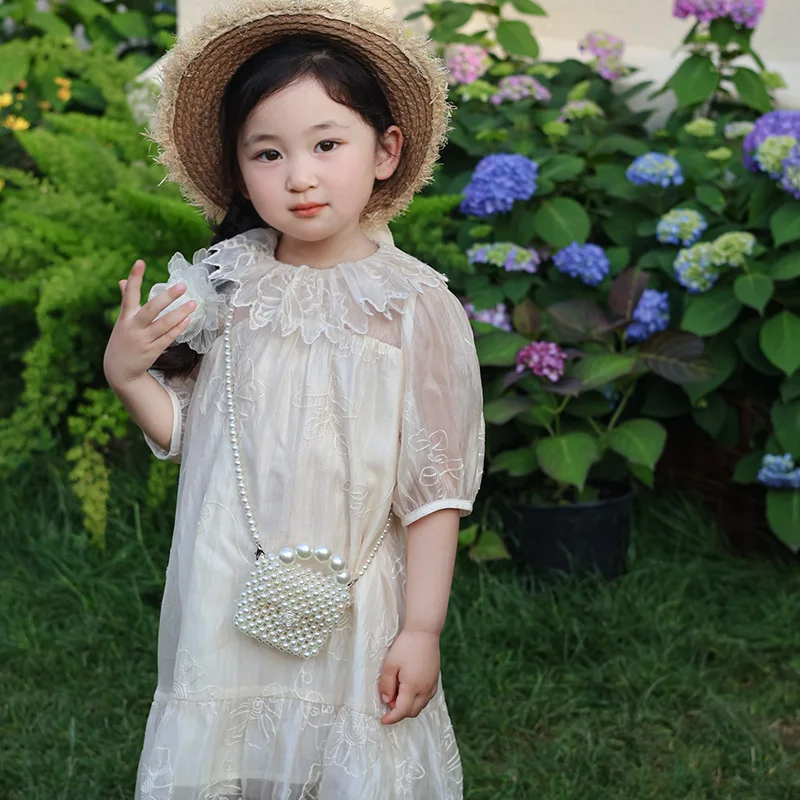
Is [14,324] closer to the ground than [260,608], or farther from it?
closer to the ground

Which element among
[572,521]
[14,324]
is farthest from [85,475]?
[572,521]

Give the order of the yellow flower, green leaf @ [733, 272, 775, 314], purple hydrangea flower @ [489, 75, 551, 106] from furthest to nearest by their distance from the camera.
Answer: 1. the yellow flower
2. purple hydrangea flower @ [489, 75, 551, 106]
3. green leaf @ [733, 272, 775, 314]

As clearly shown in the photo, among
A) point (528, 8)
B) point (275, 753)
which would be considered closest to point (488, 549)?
point (275, 753)

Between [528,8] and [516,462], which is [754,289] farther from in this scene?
[528,8]

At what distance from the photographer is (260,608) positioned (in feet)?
6.11

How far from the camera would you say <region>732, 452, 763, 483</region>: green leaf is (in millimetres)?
3678

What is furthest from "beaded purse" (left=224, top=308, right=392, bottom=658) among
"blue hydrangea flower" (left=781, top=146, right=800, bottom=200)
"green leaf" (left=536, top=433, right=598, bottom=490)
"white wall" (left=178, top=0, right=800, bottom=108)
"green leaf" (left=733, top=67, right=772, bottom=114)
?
"white wall" (left=178, top=0, right=800, bottom=108)

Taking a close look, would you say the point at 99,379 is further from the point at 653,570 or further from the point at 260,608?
the point at 260,608

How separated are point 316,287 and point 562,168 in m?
2.09

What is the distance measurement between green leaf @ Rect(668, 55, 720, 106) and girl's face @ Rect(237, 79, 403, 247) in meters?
2.44

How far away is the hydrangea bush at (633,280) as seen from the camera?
11.5 ft

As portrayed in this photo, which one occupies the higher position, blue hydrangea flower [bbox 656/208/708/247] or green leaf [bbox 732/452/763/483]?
blue hydrangea flower [bbox 656/208/708/247]

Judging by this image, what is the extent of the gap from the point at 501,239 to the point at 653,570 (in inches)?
44.9

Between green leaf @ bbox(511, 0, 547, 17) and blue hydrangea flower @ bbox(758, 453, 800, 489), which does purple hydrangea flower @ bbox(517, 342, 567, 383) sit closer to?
blue hydrangea flower @ bbox(758, 453, 800, 489)
